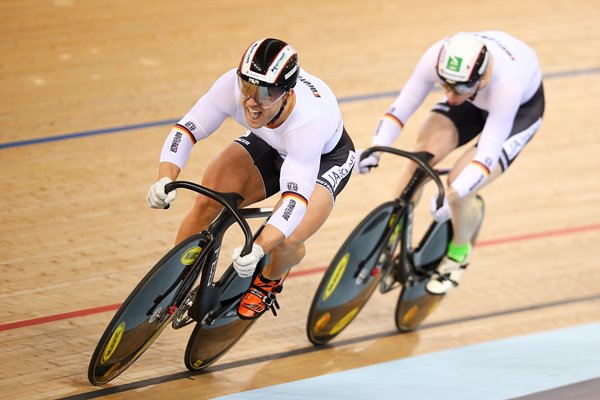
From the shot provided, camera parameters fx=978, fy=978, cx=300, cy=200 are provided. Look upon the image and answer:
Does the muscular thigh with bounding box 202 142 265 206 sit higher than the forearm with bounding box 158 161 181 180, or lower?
lower

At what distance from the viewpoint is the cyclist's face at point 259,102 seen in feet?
10.2

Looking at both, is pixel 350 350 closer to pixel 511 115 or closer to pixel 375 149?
pixel 375 149

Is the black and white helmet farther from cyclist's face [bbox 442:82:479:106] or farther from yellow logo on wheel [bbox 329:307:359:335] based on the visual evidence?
yellow logo on wheel [bbox 329:307:359:335]

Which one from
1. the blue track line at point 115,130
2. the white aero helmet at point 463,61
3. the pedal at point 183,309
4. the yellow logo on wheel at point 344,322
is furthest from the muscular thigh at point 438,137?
the blue track line at point 115,130

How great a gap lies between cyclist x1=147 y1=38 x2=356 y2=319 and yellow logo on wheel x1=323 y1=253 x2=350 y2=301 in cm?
43

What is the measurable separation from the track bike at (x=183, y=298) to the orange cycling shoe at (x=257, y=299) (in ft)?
0.13

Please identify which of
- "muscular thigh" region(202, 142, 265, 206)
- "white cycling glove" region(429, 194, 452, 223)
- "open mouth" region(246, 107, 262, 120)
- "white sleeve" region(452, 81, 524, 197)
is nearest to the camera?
"open mouth" region(246, 107, 262, 120)

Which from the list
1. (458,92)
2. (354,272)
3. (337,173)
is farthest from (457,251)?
(337,173)

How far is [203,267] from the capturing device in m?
3.32

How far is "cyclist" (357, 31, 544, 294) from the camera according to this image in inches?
152

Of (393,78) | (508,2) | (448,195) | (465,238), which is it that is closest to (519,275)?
(465,238)

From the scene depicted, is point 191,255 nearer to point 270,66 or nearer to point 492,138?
point 270,66

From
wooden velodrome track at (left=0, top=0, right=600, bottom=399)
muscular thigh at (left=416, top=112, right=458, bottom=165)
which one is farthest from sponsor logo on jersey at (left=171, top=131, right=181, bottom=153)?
muscular thigh at (left=416, top=112, right=458, bottom=165)

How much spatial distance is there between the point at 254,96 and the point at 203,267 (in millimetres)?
620
